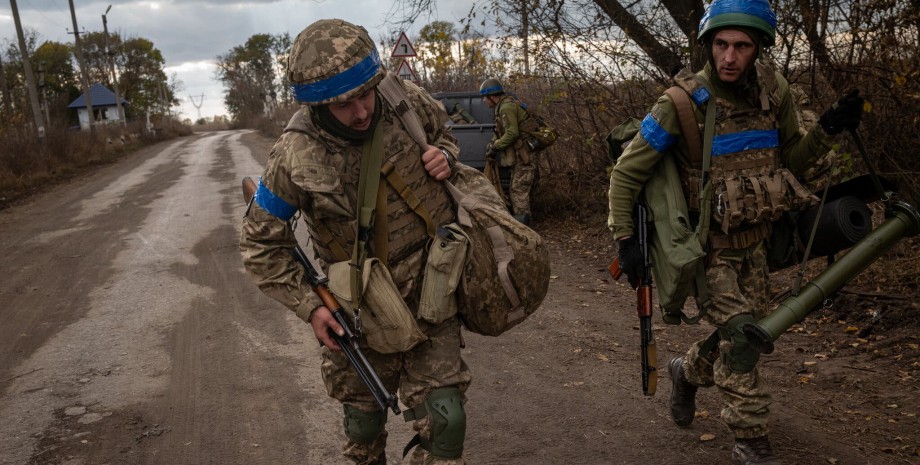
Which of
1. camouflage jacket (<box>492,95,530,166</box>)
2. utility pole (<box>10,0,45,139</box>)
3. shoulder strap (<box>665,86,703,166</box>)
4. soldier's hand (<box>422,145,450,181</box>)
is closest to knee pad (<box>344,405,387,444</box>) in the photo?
soldier's hand (<box>422,145,450,181</box>)

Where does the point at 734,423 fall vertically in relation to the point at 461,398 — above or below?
below

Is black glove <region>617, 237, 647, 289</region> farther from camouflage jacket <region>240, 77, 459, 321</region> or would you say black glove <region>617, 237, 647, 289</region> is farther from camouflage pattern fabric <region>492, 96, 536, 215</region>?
camouflage pattern fabric <region>492, 96, 536, 215</region>

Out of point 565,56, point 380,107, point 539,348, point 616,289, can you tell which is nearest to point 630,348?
point 539,348

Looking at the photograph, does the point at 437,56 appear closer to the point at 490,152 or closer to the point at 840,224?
the point at 490,152

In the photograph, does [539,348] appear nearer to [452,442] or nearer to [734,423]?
[734,423]

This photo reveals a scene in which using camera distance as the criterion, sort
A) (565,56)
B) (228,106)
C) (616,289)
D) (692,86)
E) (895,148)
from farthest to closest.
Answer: (228,106) → (565,56) → (616,289) → (895,148) → (692,86)

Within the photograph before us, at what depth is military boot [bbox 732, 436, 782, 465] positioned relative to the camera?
3441mm

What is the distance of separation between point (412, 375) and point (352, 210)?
0.68 metres

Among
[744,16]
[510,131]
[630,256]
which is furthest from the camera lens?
[510,131]

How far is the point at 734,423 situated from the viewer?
11.4 ft

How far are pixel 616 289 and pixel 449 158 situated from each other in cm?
465

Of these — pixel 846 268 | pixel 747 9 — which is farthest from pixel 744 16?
pixel 846 268

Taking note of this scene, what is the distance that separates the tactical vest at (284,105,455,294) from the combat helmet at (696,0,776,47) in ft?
4.64

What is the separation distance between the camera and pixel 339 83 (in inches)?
107
